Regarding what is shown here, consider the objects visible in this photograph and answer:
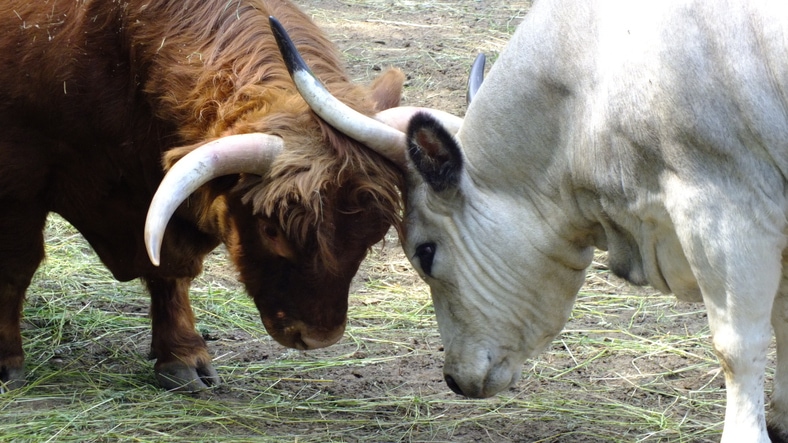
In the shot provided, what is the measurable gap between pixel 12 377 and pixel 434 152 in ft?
7.46

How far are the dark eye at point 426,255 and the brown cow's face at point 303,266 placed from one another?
18 cm

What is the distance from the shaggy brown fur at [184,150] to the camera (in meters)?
4.24

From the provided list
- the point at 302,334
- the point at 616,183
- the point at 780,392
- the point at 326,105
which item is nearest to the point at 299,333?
the point at 302,334

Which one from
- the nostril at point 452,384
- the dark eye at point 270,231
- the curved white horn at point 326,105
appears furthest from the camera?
the nostril at point 452,384

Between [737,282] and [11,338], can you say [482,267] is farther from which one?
[11,338]

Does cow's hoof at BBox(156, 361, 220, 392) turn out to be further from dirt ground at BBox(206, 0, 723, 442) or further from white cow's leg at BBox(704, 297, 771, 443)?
white cow's leg at BBox(704, 297, 771, 443)

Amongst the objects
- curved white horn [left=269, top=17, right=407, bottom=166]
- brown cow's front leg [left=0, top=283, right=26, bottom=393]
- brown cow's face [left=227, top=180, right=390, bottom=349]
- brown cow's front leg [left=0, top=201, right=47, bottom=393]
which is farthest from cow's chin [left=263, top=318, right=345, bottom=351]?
brown cow's front leg [left=0, top=283, right=26, bottom=393]

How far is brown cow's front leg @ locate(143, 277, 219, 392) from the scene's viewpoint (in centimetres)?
530

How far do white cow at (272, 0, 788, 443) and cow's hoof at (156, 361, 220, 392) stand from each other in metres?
1.28

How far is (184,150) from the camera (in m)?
4.30

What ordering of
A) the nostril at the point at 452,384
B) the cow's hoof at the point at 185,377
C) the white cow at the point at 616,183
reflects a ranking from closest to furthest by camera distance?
the white cow at the point at 616,183 < the nostril at the point at 452,384 < the cow's hoof at the point at 185,377

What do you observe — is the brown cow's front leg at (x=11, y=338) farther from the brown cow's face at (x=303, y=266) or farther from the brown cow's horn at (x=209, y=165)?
the brown cow's horn at (x=209, y=165)

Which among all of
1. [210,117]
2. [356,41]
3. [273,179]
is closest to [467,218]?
[273,179]

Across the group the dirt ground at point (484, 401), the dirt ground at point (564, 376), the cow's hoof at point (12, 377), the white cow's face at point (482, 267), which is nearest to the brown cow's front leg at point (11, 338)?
the cow's hoof at point (12, 377)
